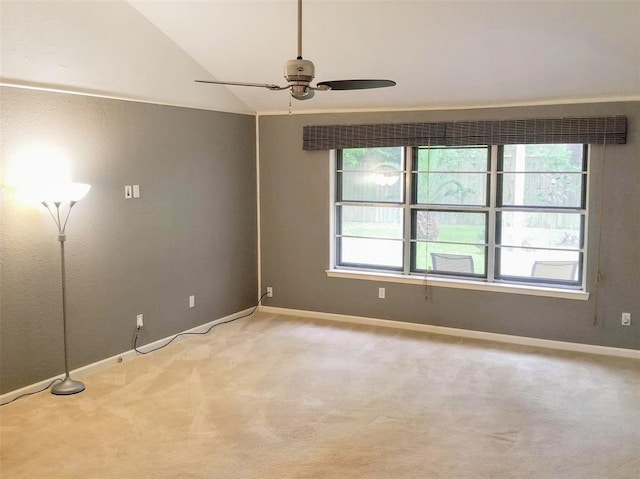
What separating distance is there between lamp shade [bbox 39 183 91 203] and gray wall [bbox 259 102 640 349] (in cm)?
256

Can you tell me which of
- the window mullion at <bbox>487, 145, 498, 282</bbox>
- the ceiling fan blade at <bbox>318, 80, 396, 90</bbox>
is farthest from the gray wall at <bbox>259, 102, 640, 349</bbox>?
the ceiling fan blade at <bbox>318, 80, 396, 90</bbox>

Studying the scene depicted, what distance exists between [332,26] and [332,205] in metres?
2.13

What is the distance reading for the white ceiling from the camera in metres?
4.00

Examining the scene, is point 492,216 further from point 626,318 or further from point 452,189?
point 626,318

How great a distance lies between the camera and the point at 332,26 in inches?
176

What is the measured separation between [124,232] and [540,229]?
3.74m

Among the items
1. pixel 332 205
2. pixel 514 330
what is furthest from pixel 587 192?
pixel 332 205

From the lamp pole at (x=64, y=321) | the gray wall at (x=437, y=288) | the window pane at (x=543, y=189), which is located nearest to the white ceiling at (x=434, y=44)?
the gray wall at (x=437, y=288)

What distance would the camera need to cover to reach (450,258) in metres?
5.80

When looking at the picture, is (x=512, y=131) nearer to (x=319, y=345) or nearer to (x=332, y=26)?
(x=332, y=26)

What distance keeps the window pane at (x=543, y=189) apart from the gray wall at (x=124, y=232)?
8.93ft

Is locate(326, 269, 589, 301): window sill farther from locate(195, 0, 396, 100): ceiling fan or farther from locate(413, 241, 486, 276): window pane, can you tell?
locate(195, 0, 396, 100): ceiling fan

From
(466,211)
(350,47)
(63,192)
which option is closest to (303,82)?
(350,47)

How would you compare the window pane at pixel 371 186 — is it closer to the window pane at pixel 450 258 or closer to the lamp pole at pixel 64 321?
the window pane at pixel 450 258
